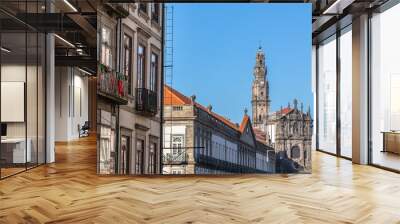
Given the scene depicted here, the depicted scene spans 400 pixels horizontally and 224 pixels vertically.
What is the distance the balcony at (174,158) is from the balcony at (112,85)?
1.05 meters

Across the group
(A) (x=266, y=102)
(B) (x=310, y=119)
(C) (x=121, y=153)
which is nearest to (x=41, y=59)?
(C) (x=121, y=153)

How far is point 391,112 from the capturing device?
7.42 meters

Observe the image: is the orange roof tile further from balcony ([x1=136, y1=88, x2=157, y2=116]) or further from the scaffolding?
balcony ([x1=136, y1=88, x2=157, y2=116])

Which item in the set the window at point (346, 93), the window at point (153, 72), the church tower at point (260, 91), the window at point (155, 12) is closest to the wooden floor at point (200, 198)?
the church tower at point (260, 91)

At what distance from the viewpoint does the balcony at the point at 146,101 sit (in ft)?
20.6

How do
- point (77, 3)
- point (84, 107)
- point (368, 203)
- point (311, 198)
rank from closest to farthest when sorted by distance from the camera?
point (368, 203)
point (311, 198)
point (77, 3)
point (84, 107)

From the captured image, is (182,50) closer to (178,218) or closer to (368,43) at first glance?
(178,218)

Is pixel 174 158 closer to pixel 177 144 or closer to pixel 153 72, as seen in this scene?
pixel 177 144

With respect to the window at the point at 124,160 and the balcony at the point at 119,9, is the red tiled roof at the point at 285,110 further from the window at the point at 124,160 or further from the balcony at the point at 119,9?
the balcony at the point at 119,9

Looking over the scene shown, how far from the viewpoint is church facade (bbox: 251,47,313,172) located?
21.0 ft

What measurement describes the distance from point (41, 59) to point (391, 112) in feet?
22.0

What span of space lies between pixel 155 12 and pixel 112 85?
133cm

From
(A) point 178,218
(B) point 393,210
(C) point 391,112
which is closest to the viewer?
(A) point 178,218

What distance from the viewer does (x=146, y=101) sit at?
248 inches
